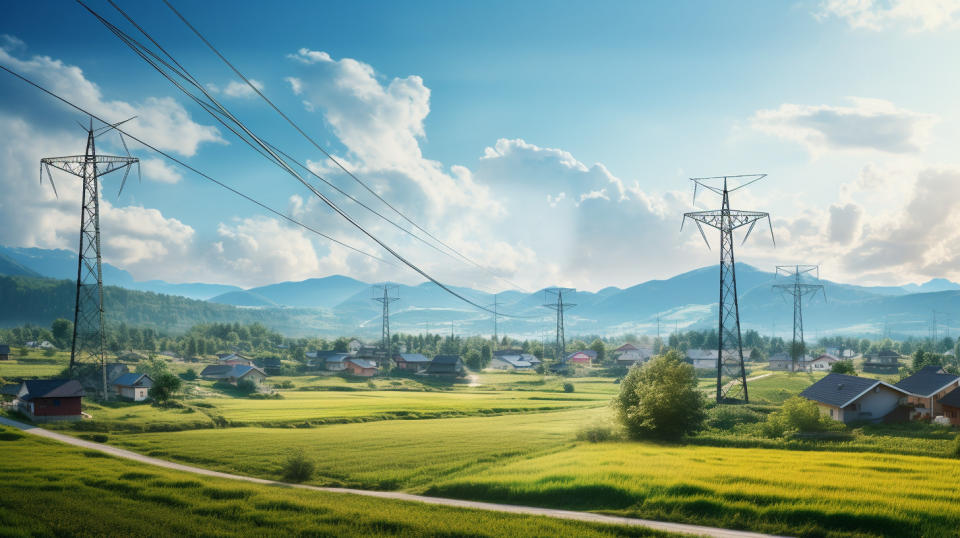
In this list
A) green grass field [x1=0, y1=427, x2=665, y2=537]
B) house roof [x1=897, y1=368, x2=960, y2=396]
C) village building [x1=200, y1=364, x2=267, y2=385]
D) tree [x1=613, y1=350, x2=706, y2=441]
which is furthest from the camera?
village building [x1=200, y1=364, x2=267, y2=385]

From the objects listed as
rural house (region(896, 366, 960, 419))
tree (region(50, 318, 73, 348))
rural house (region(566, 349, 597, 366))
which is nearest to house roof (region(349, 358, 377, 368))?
rural house (region(566, 349, 597, 366))

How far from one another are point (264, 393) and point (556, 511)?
235 feet

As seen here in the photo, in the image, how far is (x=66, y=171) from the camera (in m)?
59.3

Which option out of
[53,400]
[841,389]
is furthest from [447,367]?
[841,389]

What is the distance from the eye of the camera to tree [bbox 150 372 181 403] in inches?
2704

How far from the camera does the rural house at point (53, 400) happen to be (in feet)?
180

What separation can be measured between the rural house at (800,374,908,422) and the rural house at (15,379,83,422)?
70619 millimetres

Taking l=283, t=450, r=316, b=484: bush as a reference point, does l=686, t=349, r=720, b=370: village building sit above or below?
below

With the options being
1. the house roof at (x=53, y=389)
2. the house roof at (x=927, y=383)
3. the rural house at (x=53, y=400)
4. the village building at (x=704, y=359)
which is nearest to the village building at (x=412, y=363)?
the village building at (x=704, y=359)

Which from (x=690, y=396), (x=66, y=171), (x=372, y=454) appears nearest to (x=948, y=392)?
(x=690, y=396)

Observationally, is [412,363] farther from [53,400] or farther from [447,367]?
[53,400]

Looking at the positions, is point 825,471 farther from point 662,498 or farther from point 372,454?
point 372,454

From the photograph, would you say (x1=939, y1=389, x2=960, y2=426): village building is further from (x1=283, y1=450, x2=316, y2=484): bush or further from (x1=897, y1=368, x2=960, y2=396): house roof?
(x1=283, y1=450, x2=316, y2=484): bush

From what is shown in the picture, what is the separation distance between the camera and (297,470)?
1267 inches
